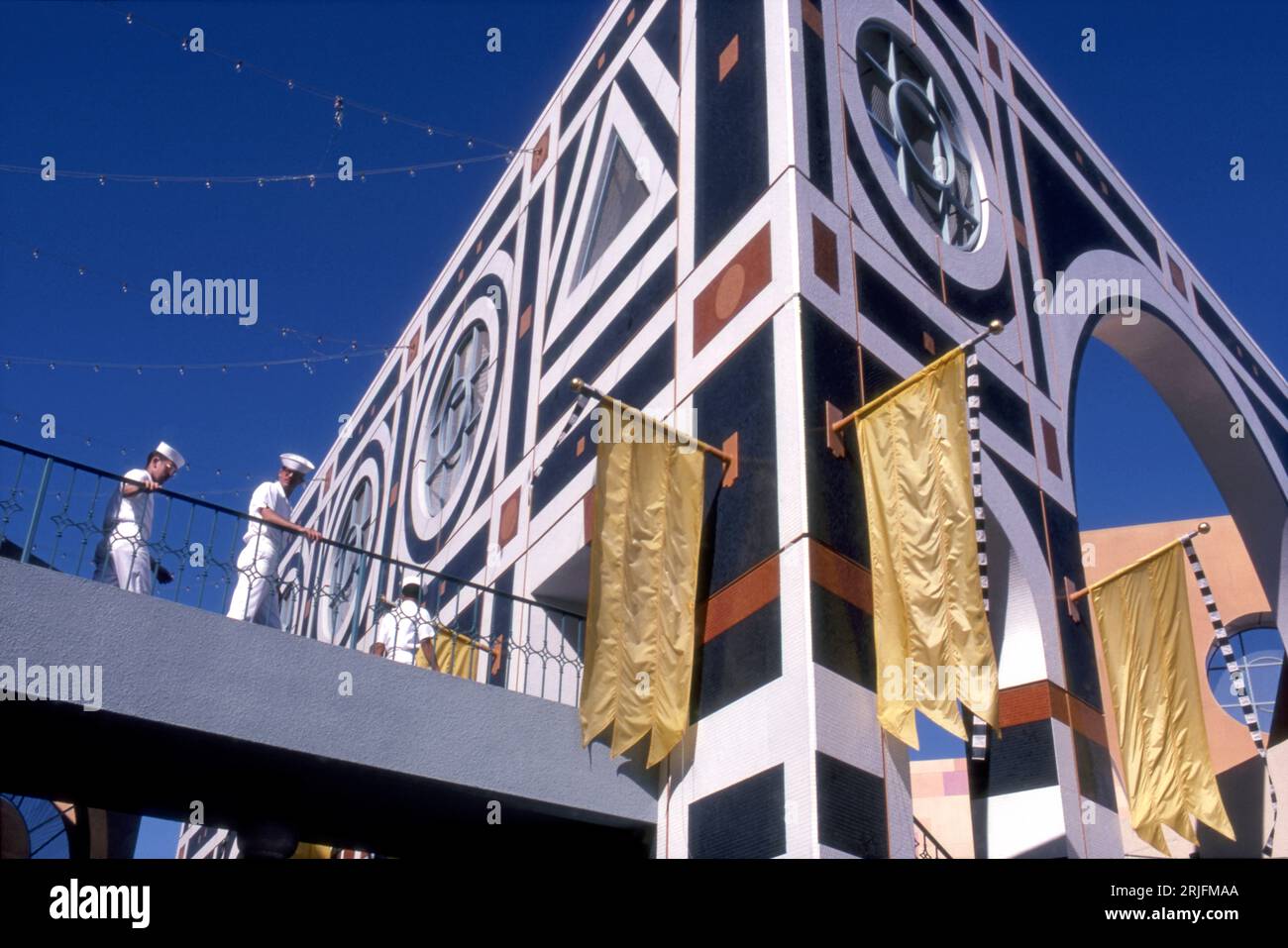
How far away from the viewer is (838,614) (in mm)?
8156

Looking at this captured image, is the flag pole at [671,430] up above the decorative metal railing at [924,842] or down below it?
above

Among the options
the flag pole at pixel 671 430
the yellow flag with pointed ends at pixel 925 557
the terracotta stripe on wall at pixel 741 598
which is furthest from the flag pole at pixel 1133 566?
the flag pole at pixel 671 430

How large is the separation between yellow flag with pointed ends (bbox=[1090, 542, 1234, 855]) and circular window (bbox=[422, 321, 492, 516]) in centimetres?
761

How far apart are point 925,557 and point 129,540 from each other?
519cm

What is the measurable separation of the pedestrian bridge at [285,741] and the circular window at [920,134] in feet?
20.3

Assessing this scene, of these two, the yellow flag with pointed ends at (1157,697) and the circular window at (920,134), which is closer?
the yellow flag with pointed ends at (1157,697)

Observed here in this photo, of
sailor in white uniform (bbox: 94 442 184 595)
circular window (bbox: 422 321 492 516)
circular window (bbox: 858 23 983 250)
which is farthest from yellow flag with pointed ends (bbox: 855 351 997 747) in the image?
circular window (bbox: 422 321 492 516)

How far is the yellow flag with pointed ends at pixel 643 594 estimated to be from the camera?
8344 mm

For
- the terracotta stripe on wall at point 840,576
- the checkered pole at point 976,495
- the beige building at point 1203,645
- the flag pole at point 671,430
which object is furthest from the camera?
the beige building at point 1203,645

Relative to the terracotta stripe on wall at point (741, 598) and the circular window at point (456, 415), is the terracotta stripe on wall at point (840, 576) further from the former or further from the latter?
the circular window at point (456, 415)

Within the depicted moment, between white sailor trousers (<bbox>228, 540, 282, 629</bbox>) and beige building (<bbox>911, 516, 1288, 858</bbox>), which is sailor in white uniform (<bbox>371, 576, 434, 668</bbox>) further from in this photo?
beige building (<bbox>911, 516, 1288, 858</bbox>)

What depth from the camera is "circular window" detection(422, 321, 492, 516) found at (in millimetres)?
15059

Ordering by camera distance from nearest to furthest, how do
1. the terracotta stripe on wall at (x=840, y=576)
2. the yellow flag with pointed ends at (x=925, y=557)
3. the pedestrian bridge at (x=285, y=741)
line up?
the pedestrian bridge at (x=285, y=741), the yellow flag with pointed ends at (x=925, y=557), the terracotta stripe on wall at (x=840, y=576)
